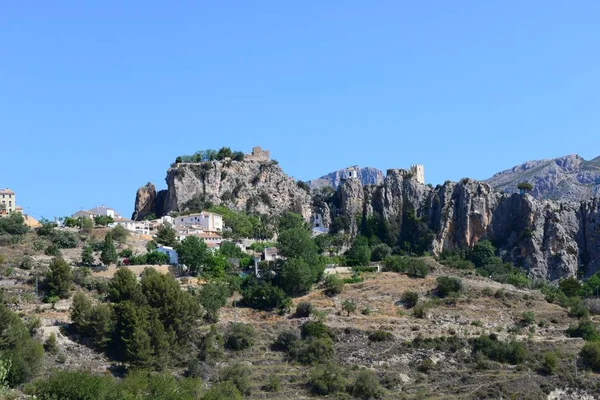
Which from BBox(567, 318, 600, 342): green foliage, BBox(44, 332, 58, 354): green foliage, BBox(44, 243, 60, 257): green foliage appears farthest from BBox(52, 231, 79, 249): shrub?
BBox(567, 318, 600, 342): green foliage

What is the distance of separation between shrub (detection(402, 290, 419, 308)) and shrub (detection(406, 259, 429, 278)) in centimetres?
609

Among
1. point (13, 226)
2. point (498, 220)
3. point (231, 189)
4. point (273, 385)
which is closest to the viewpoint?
point (273, 385)

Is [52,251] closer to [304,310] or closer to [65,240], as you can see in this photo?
[65,240]

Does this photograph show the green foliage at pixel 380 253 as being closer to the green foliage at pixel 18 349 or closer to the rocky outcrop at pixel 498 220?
the rocky outcrop at pixel 498 220

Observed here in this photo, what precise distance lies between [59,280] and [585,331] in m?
36.6

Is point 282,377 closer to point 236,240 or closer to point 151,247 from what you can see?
point 151,247

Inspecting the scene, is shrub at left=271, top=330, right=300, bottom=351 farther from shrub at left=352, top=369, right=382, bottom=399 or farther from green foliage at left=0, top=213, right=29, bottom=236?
green foliage at left=0, top=213, right=29, bottom=236

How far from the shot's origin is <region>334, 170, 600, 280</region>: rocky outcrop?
95.2 m

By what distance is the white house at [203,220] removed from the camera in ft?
314

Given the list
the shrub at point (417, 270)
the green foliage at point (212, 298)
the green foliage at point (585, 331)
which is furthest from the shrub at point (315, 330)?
the green foliage at point (585, 331)

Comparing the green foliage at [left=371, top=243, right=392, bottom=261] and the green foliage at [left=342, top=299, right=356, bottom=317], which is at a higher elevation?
the green foliage at [left=371, top=243, right=392, bottom=261]

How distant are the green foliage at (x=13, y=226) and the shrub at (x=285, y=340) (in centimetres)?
2997

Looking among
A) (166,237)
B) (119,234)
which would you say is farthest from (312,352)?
(119,234)

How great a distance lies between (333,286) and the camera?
238 feet
